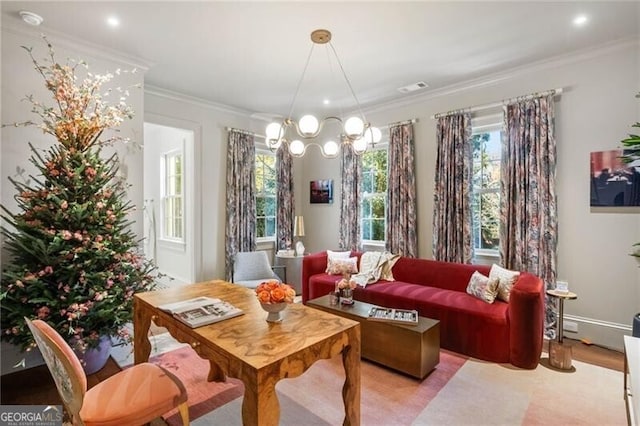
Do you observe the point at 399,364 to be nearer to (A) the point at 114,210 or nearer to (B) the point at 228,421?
(B) the point at 228,421

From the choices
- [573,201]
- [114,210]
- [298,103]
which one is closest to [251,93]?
[298,103]

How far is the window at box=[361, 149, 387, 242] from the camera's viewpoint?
16.4 ft

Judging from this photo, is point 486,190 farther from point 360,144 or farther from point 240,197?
point 240,197

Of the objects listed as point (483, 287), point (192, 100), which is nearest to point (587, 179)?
point (483, 287)

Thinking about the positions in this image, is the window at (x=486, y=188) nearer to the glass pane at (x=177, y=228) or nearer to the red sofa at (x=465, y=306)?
the red sofa at (x=465, y=306)

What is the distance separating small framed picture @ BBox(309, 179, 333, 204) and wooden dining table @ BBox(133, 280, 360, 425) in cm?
358

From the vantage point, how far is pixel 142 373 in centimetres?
Result: 171

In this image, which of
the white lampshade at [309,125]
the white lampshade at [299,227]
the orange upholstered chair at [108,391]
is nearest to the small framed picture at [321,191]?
the white lampshade at [299,227]

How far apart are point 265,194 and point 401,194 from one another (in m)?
2.44

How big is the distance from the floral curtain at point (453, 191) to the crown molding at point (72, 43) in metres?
3.68

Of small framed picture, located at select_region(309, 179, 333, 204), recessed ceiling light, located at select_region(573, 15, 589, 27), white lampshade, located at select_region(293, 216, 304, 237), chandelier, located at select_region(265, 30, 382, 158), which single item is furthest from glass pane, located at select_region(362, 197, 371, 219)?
recessed ceiling light, located at select_region(573, 15, 589, 27)

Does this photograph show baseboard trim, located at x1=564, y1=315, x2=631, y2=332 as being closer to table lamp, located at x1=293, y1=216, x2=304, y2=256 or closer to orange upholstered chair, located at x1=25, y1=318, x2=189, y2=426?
table lamp, located at x1=293, y1=216, x2=304, y2=256

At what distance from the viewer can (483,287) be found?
10.6 feet

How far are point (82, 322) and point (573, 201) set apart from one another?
188 inches
